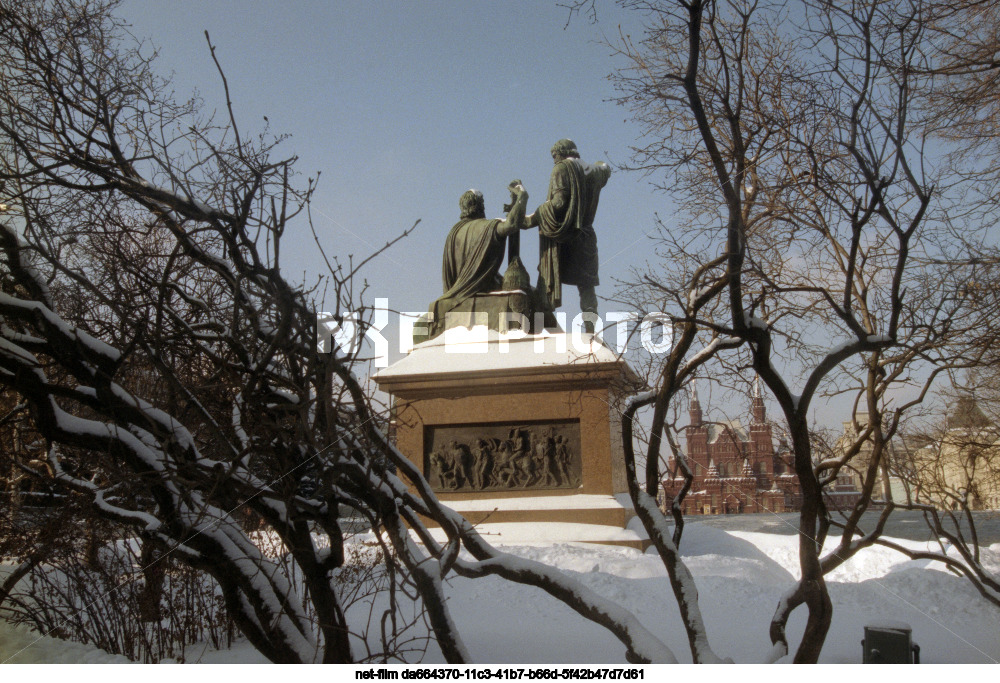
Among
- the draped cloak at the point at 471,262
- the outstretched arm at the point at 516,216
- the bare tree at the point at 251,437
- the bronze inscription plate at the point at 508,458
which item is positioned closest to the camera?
the bare tree at the point at 251,437

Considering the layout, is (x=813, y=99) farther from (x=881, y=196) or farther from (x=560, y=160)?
(x=560, y=160)

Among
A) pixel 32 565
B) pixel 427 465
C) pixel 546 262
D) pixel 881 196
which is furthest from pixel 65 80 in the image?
pixel 546 262

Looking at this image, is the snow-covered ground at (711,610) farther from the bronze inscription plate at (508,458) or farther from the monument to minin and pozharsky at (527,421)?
the bronze inscription plate at (508,458)

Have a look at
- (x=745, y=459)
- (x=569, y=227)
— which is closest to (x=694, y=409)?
(x=745, y=459)

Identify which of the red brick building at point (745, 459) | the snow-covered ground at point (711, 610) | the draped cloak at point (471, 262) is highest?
the draped cloak at point (471, 262)

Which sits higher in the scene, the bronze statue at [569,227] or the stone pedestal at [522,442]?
the bronze statue at [569,227]

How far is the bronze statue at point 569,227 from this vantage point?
7.62 meters

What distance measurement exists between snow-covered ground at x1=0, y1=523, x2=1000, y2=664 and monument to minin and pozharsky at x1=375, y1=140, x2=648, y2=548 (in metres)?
0.60

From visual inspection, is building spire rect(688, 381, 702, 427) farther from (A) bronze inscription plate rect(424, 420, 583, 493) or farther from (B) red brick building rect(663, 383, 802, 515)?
(A) bronze inscription plate rect(424, 420, 583, 493)

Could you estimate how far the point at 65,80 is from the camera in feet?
11.7

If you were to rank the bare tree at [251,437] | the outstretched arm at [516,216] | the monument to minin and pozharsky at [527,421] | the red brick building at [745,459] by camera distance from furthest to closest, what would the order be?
the outstretched arm at [516,216] → the monument to minin and pozharsky at [527,421] → the red brick building at [745,459] → the bare tree at [251,437]

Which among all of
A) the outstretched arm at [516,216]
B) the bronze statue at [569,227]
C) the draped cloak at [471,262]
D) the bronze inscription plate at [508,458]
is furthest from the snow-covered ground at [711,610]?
the outstretched arm at [516,216]

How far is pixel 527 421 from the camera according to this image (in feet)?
21.8

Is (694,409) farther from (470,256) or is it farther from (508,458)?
(470,256)
